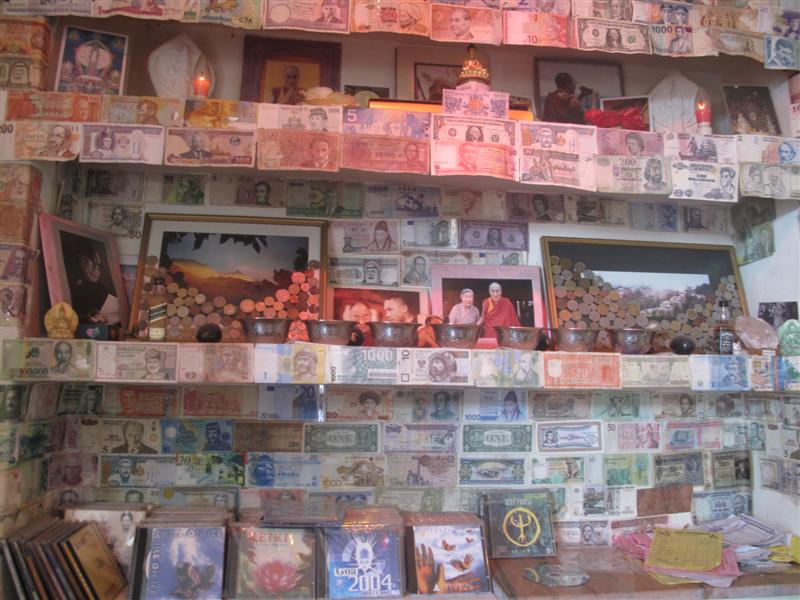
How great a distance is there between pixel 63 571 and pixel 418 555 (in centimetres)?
76

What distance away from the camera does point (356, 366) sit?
138 cm

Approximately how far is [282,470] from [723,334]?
1202mm

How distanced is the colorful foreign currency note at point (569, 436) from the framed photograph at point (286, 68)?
112 cm

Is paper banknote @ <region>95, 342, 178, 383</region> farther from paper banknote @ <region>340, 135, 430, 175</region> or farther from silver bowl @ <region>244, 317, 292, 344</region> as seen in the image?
paper banknote @ <region>340, 135, 430, 175</region>

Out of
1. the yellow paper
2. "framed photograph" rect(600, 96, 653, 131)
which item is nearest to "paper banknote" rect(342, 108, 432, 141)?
"framed photograph" rect(600, 96, 653, 131)

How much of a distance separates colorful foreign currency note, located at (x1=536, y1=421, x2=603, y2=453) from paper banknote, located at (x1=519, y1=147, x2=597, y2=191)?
2.15 ft

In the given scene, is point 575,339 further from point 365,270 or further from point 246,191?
point 246,191

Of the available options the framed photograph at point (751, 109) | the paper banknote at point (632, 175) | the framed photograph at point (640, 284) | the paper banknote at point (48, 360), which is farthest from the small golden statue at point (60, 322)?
the framed photograph at point (751, 109)

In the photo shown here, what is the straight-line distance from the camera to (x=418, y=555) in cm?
141

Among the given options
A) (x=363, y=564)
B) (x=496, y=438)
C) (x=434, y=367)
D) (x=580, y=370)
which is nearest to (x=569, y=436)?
(x=496, y=438)

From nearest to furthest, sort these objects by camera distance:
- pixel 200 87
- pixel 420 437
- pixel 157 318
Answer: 1. pixel 157 318
2. pixel 200 87
3. pixel 420 437

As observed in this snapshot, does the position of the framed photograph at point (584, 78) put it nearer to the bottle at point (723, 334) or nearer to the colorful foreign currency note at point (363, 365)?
the bottle at point (723, 334)

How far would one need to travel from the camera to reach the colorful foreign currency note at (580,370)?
1.44m

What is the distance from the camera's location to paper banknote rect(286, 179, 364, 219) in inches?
65.6
